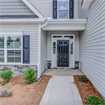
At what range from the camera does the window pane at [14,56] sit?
19.3 ft

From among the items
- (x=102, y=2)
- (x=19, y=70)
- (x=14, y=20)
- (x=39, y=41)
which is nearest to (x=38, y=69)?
(x=19, y=70)

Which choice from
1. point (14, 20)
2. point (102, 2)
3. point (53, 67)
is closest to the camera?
point (102, 2)

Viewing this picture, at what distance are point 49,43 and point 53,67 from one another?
1.72 m

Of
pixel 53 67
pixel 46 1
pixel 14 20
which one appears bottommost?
pixel 53 67

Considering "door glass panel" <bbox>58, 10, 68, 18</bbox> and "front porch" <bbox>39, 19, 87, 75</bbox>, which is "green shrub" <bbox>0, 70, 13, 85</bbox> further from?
"door glass panel" <bbox>58, 10, 68, 18</bbox>

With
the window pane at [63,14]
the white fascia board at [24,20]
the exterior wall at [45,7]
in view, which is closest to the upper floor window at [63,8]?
the window pane at [63,14]

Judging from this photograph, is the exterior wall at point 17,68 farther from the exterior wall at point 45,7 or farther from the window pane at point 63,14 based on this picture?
the exterior wall at point 45,7

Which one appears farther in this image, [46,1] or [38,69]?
[46,1]

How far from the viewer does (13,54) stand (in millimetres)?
5926

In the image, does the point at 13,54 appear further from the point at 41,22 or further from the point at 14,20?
the point at 41,22

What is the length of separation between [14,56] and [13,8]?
2403mm

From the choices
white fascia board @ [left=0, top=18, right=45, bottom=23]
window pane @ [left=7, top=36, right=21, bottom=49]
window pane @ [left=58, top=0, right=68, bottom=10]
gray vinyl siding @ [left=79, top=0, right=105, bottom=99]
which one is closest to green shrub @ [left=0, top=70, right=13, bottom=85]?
window pane @ [left=7, top=36, right=21, bottom=49]

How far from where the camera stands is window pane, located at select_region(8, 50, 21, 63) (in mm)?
5895

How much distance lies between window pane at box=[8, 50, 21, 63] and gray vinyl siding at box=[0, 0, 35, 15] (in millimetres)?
1944
